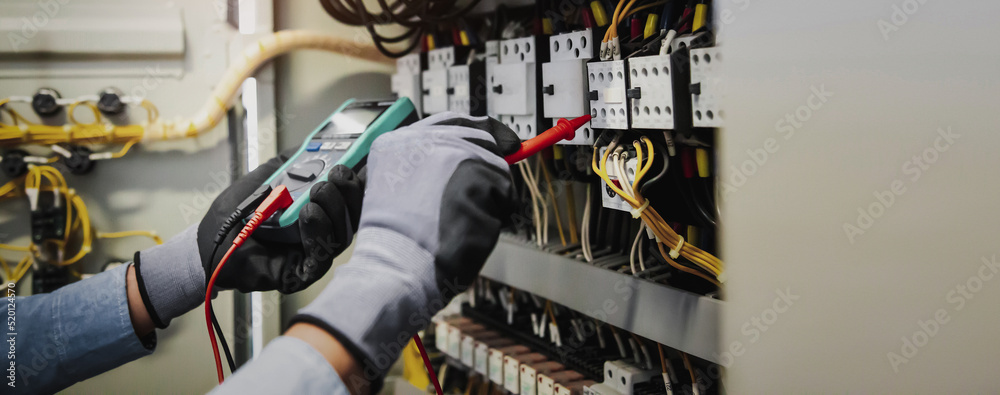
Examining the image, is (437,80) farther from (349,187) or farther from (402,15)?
(349,187)

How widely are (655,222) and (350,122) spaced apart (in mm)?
468

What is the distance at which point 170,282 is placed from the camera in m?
0.90

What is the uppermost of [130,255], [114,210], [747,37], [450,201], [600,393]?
[747,37]

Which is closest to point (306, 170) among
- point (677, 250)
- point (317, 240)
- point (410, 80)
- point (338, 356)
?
point (317, 240)

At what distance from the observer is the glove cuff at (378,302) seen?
552mm

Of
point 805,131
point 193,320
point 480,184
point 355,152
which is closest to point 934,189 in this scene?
point 805,131

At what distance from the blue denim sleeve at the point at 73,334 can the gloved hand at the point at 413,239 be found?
0.46 metres

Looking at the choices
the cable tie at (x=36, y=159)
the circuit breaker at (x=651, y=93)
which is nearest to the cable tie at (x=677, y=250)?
the circuit breaker at (x=651, y=93)

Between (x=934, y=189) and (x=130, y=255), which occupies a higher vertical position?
(x=934, y=189)

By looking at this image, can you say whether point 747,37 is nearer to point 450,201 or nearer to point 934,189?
point 934,189

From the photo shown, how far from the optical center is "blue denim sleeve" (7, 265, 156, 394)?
34.1 inches

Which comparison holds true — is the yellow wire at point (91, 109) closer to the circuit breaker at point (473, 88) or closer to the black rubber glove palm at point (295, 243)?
the black rubber glove palm at point (295, 243)

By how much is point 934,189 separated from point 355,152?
25.8 inches

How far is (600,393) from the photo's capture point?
1.05m
